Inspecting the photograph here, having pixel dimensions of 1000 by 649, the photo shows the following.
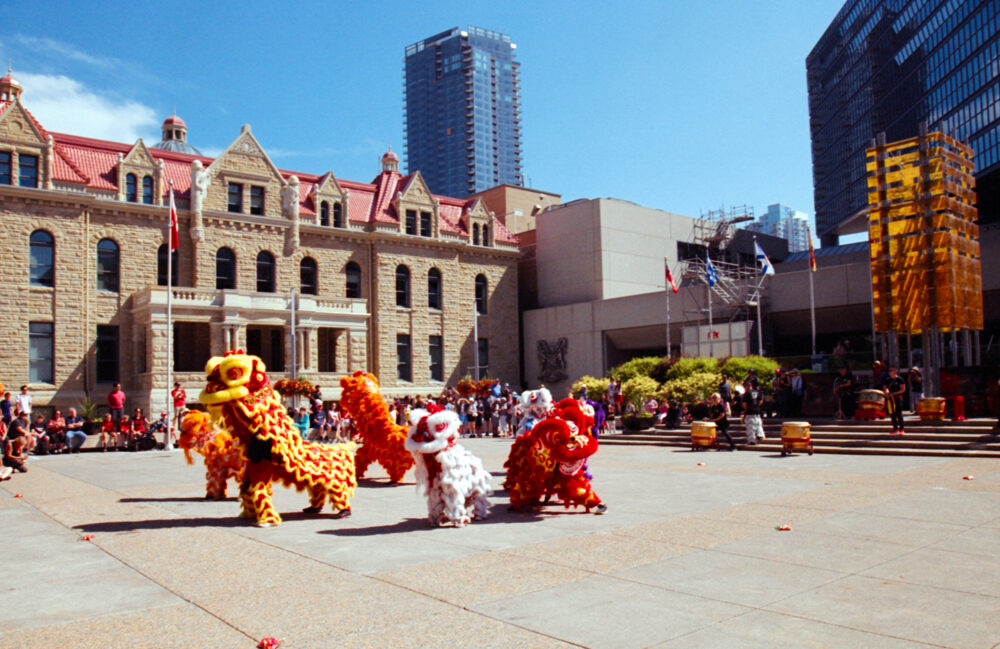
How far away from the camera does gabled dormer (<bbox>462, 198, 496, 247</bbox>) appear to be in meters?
50.2

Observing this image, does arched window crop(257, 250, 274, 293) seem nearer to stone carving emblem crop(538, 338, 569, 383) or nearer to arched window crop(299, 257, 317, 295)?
arched window crop(299, 257, 317, 295)

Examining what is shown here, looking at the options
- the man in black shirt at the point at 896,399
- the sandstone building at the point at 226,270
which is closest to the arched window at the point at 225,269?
the sandstone building at the point at 226,270

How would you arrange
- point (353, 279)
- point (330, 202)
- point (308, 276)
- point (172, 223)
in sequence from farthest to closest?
point (353, 279)
point (330, 202)
point (308, 276)
point (172, 223)

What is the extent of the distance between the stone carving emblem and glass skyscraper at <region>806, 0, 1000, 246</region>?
55.3 feet

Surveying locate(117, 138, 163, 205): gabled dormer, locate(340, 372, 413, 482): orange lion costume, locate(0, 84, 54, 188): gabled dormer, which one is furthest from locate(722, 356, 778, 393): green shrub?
locate(0, 84, 54, 188): gabled dormer

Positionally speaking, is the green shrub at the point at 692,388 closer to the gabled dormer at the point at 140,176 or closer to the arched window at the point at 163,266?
the arched window at the point at 163,266

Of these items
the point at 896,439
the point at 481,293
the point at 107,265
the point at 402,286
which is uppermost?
the point at 107,265

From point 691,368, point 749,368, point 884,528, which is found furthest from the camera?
point 691,368

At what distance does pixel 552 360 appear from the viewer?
4875cm

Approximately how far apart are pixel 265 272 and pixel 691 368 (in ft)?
74.9

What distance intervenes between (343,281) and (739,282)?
21.2m

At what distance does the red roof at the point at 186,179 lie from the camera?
36.7 meters

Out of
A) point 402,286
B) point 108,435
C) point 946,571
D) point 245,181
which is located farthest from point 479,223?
point 946,571

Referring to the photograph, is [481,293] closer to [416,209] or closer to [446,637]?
[416,209]
